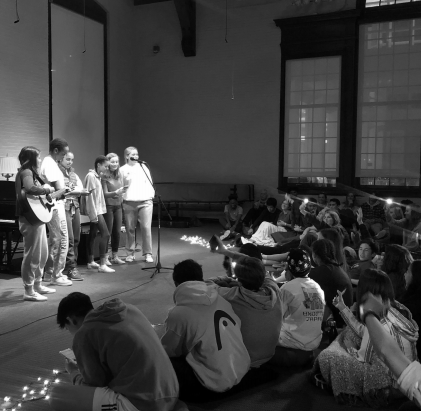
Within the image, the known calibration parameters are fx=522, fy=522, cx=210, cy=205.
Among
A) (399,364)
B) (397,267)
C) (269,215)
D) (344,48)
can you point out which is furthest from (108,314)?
(344,48)

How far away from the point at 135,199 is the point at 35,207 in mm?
2034

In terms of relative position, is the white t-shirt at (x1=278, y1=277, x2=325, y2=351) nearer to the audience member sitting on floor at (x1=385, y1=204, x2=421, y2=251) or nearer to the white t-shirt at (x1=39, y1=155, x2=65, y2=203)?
the white t-shirt at (x1=39, y1=155, x2=65, y2=203)

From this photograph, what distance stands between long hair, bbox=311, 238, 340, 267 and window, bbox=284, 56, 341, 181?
23.2 feet

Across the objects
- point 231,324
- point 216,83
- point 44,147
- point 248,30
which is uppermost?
point 248,30

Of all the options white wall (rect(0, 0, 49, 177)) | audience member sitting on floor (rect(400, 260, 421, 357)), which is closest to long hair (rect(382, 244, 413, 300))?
audience member sitting on floor (rect(400, 260, 421, 357))

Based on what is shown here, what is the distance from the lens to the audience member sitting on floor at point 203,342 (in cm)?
255

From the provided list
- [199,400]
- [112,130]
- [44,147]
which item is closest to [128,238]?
[44,147]

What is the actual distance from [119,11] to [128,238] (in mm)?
6906

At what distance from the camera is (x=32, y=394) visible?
2840 millimetres

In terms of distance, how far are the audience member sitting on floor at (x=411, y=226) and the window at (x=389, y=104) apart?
2313 mm

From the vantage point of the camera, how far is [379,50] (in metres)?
9.98

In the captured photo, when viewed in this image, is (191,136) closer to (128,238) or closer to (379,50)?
(379,50)

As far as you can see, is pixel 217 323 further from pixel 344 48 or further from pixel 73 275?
pixel 344 48

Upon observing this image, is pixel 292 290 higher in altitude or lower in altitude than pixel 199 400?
Answer: higher
